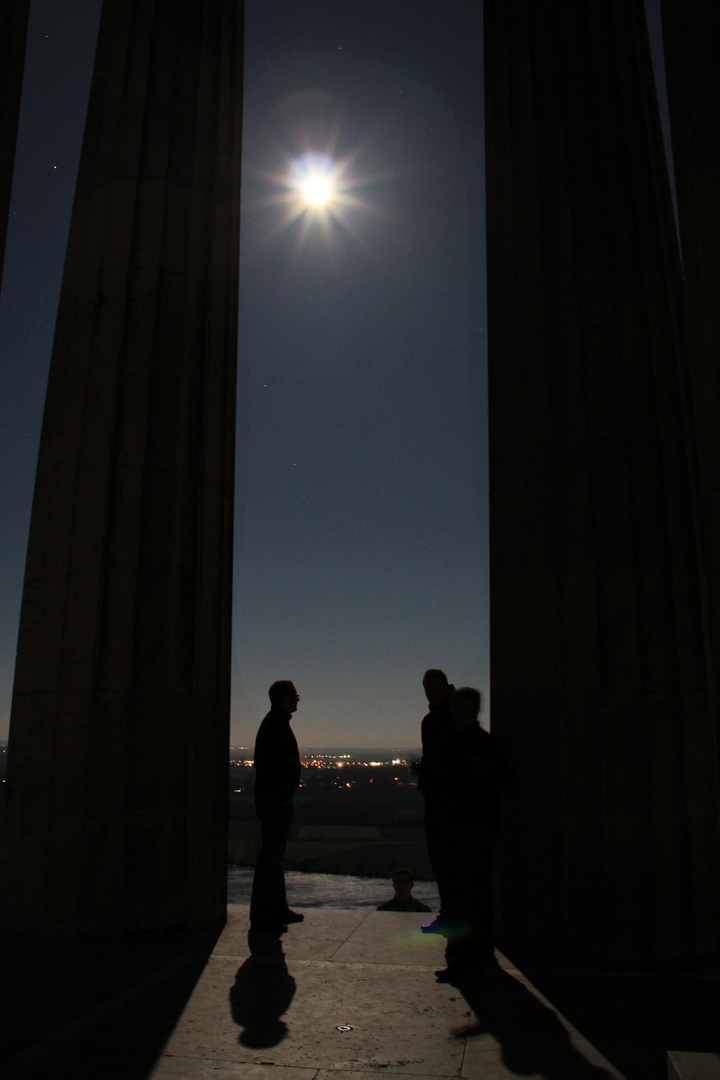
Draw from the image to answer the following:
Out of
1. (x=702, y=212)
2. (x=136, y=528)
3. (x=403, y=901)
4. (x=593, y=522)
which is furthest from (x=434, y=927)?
(x=702, y=212)

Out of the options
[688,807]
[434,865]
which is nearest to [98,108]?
[434,865]

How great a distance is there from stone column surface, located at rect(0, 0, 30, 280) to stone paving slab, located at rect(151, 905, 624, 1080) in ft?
19.3

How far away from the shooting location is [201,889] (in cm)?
798

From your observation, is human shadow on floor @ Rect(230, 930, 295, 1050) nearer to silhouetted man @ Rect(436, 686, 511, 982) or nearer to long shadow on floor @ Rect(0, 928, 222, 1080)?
long shadow on floor @ Rect(0, 928, 222, 1080)

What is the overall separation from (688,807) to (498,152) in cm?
768

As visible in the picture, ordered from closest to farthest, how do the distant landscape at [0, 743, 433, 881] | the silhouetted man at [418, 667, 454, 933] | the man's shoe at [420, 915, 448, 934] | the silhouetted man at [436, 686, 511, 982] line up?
the silhouetted man at [436, 686, 511, 982] < the silhouetted man at [418, 667, 454, 933] < the man's shoe at [420, 915, 448, 934] < the distant landscape at [0, 743, 433, 881]

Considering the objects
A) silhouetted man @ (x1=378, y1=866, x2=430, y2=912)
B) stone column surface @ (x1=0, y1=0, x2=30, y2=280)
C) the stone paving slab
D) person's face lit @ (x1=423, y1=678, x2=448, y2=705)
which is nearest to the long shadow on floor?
the stone paving slab

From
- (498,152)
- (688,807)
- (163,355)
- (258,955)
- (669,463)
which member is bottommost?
(258,955)

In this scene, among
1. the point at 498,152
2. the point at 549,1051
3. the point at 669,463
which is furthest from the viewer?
the point at 498,152

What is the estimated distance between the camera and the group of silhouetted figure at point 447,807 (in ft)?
21.2

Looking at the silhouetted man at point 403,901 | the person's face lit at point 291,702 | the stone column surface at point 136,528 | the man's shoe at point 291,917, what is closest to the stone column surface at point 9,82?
the stone column surface at point 136,528

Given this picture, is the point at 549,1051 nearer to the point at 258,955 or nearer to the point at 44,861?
the point at 258,955

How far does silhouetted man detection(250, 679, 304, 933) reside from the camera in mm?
7707

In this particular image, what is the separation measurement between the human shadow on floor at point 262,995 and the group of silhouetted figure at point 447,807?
0.94m
